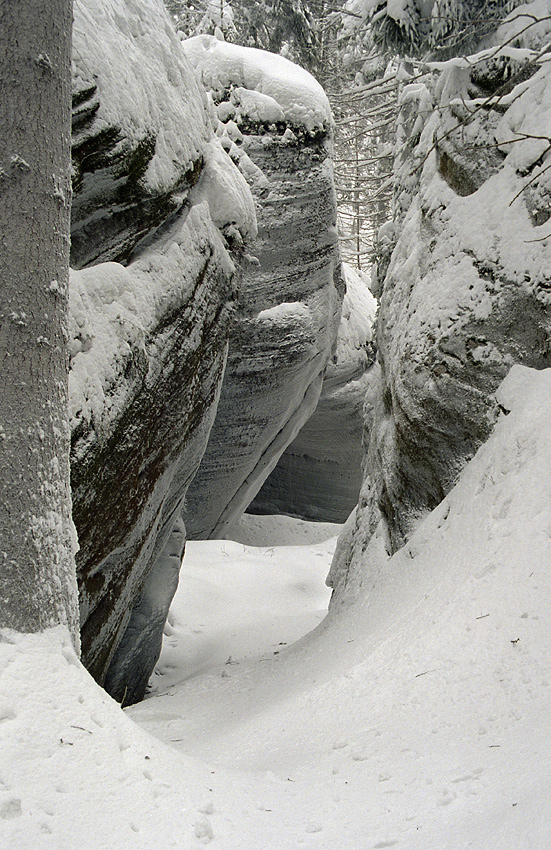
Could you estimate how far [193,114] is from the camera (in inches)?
204

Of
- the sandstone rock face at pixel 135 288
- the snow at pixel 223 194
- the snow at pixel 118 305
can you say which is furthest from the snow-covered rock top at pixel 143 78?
the snow at pixel 118 305

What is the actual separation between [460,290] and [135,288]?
2188 mm

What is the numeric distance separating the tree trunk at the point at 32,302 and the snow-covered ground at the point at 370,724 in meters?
0.24

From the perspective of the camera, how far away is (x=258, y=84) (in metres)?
8.08

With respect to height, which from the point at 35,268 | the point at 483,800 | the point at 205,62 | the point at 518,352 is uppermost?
the point at 205,62

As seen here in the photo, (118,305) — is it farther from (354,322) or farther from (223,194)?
(354,322)

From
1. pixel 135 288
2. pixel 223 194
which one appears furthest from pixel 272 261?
pixel 135 288

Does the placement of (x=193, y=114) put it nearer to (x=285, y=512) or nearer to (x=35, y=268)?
(x=35, y=268)

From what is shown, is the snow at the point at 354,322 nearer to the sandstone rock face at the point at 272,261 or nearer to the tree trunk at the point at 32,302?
the sandstone rock face at the point at 272,261

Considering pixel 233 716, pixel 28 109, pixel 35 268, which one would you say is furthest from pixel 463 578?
pixel 28 109

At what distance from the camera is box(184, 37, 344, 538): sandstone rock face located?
7906 mm

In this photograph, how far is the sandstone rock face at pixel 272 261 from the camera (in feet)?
25.9

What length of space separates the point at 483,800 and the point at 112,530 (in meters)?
3.10

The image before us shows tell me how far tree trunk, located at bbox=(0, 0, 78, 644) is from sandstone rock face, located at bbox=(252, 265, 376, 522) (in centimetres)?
1088
